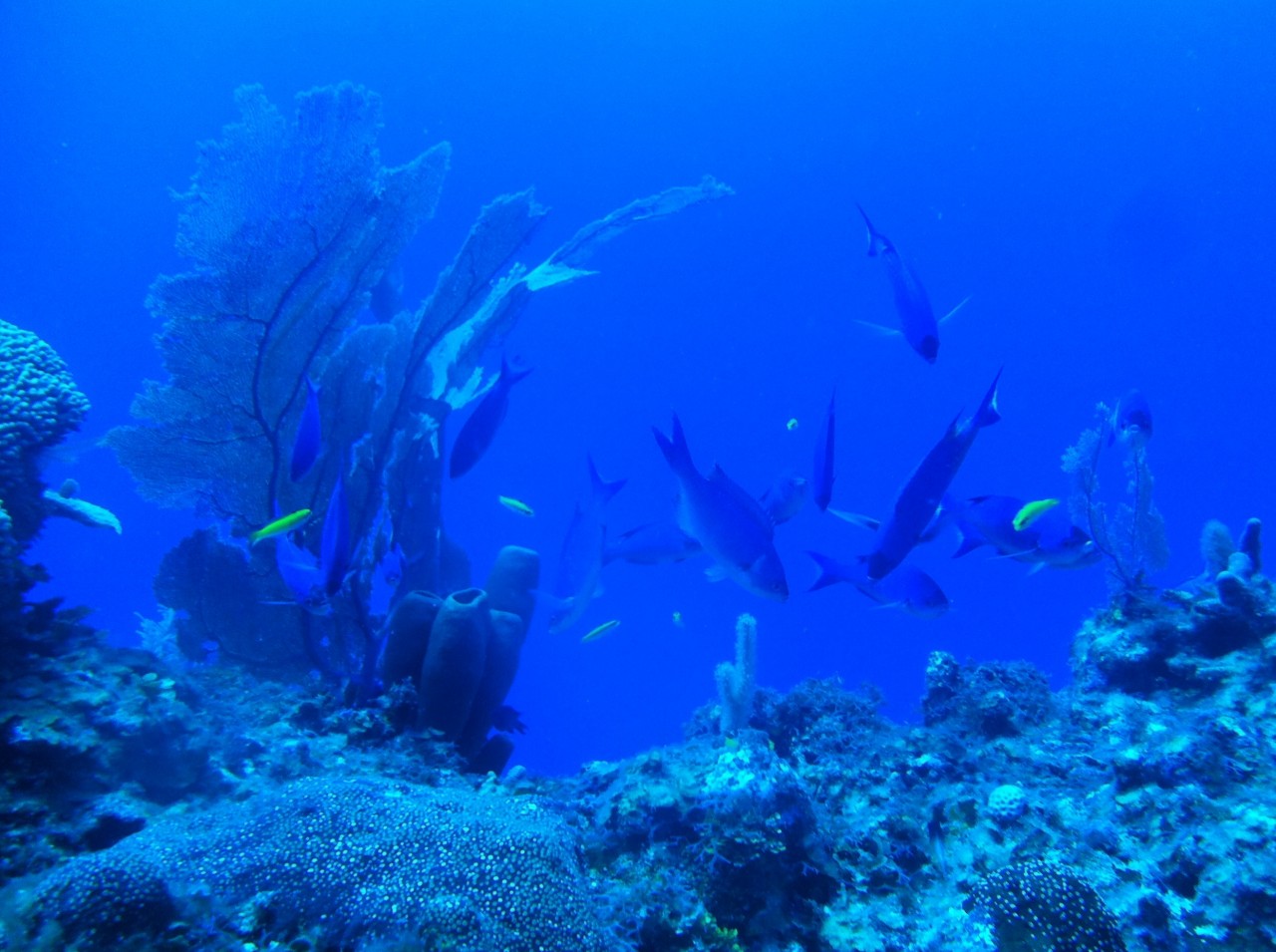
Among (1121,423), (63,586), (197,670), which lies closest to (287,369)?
(197,670)

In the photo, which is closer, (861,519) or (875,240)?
(861,519)

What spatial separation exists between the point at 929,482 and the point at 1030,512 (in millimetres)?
1541

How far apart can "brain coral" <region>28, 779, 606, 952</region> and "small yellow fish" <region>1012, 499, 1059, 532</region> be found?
124 inches

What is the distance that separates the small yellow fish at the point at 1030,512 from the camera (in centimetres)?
395

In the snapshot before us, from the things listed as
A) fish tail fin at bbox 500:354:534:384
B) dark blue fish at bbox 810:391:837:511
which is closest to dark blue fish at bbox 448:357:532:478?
fish tail fin at bbox 500:354:534:384

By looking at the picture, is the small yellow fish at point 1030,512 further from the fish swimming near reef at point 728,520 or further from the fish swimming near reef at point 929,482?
the fish swimming near reef at point 728,520

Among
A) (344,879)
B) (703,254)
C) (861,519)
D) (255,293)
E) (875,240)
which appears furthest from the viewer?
(703,254)

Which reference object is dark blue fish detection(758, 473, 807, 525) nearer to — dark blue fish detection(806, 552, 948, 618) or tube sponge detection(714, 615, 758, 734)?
dark blue fish detection(806, 552, 948, 618)

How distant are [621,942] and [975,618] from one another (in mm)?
49061

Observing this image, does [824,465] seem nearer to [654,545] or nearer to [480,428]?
[654,545]

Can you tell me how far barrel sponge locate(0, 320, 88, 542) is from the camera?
372 cm

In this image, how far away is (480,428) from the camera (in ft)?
15.8

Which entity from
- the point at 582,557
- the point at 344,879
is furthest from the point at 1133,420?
the point at 344,879

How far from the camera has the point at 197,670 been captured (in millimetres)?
5008
